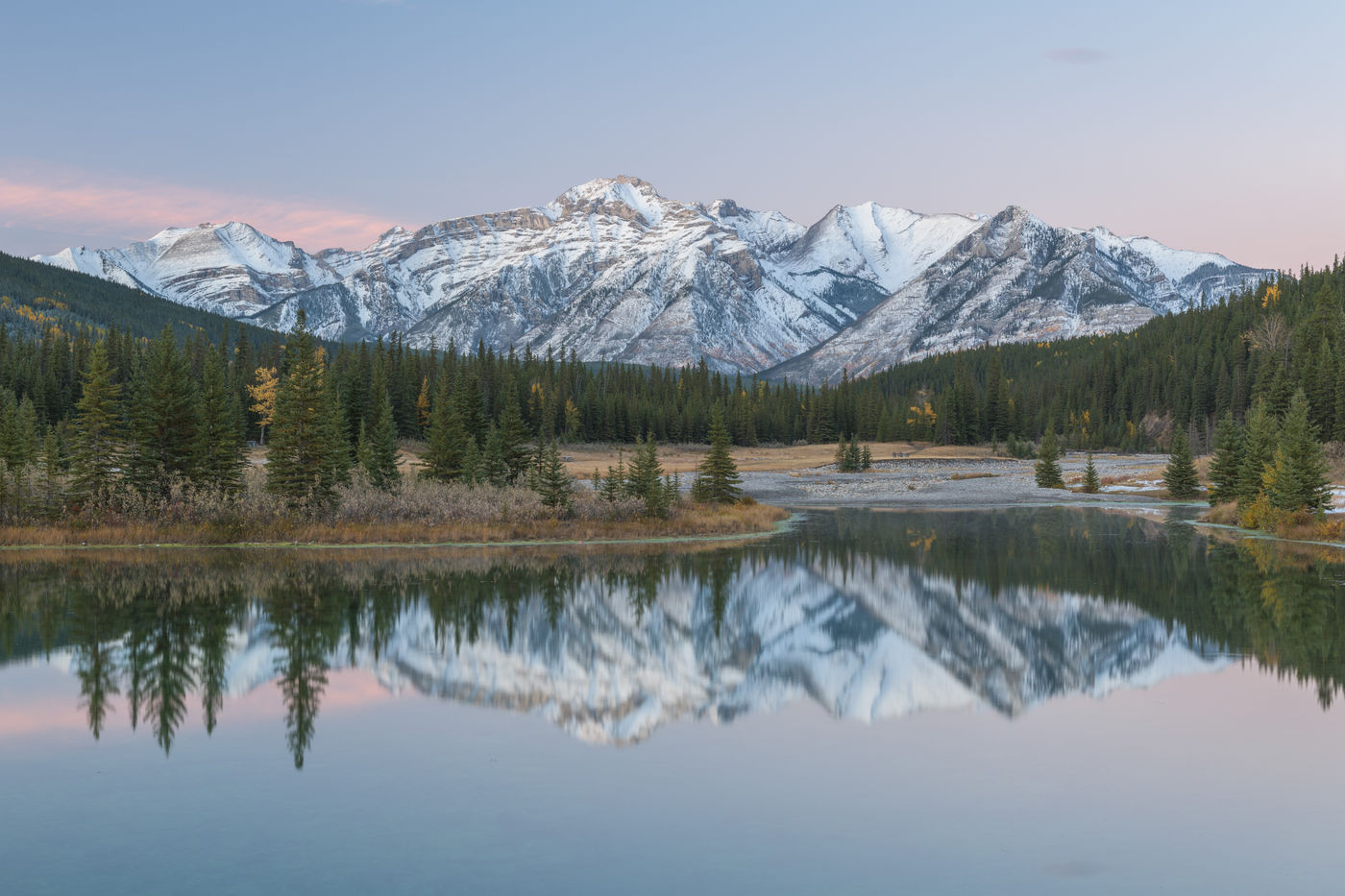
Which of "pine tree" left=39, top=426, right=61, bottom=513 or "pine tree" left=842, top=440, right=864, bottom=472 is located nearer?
"pine tree" left=39, top=426, right=61, bottom=513

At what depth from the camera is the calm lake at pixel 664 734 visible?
12016 millimetres

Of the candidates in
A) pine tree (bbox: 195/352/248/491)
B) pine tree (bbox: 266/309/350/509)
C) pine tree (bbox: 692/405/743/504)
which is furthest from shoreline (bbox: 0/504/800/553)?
pine tree (bbox: 692/405/743/504)

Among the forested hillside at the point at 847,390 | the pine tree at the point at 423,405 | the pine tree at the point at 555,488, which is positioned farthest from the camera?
the forested hillside at the point at 847,390

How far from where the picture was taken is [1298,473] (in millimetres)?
53781

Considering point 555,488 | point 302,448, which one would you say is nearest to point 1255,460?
point 555,488

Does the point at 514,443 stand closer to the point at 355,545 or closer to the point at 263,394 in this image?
the point at 355,545

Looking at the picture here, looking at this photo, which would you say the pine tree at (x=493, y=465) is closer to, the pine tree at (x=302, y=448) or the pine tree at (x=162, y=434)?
the pine tree at (x=302, y=448)

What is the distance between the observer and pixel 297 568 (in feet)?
122

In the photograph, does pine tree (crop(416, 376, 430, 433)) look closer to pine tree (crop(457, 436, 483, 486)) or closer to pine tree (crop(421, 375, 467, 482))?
pine tree (crop(421, 375, 467, 482))

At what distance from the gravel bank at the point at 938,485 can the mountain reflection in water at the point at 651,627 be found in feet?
127

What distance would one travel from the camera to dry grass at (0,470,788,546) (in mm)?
45344

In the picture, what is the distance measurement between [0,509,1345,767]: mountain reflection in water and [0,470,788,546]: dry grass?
343 centimetres

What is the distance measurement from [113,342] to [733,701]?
493ft

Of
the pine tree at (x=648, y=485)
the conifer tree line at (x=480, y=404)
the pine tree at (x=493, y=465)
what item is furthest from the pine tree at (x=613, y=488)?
the conifer tree line at (x=480, y=404)
